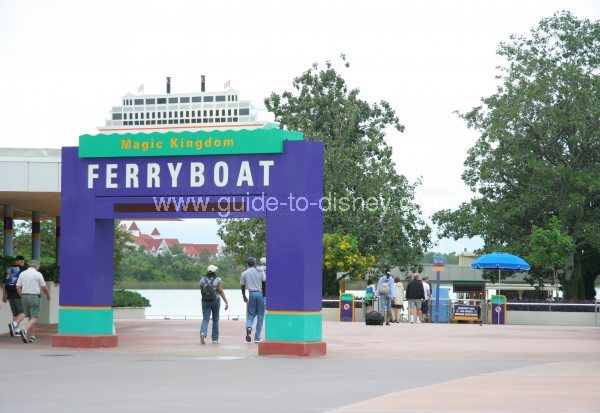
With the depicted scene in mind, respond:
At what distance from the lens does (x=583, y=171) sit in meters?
47.1

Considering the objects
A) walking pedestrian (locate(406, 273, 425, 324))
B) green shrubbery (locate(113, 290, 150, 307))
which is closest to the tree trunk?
walking pedestrian (locate(406, 273, 425, 324))

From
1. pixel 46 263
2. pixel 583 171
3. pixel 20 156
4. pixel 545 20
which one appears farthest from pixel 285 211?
pixel 545 20

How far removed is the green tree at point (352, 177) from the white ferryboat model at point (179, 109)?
275 ft

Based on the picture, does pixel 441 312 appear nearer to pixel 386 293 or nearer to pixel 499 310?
pixel 499 310

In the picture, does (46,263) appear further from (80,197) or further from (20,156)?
(80,197)

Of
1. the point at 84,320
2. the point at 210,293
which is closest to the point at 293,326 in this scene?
the point at 210,293

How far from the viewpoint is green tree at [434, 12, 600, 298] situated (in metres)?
47.6

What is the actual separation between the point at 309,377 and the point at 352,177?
34424 mm

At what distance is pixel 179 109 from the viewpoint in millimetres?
152625

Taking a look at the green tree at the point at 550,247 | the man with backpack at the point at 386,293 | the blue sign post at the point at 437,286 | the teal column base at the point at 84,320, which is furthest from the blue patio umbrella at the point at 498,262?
the teal column base at the point at 84,320

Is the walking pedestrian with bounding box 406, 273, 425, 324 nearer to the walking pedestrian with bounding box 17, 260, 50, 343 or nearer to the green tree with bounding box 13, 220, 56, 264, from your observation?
the walking pedestrian with bounding box 17, 260, 50, 343

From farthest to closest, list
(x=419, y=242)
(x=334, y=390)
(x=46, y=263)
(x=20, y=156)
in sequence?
(x=419, y=242) < (x=46, y=263) < (x=20, y=156) < (x=334, y=390)

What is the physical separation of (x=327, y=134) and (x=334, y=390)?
3914 cm

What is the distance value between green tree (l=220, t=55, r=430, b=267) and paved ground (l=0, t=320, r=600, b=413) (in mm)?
24952
